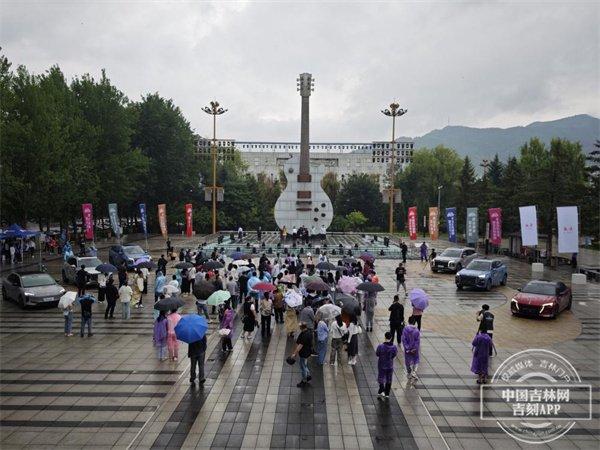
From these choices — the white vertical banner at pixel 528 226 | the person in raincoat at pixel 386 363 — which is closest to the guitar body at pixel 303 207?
the white vertical banner at pixel 528 226

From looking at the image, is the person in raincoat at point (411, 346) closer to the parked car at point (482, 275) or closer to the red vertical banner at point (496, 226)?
the parked car at point (482, 275)

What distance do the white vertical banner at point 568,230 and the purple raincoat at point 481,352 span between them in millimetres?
17113

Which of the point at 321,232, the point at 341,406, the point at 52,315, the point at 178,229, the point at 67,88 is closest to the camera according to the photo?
the point at 341,406

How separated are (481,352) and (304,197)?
1746 inches

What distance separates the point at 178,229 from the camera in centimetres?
6238

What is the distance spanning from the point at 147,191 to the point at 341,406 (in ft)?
166

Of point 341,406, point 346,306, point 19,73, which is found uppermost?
point 19,73

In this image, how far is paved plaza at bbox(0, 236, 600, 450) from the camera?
29.8ft

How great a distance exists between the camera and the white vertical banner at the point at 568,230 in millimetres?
25989

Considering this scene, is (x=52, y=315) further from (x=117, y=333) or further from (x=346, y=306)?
(x=346, y=306)

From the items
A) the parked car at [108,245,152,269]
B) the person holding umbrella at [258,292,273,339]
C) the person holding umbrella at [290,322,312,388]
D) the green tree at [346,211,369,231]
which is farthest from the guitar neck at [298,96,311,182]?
the person holding umbrella at [290,322,312,388]

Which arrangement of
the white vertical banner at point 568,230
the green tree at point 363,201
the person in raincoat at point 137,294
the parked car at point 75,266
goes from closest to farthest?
the person in raincoat at point 137,294 → the parked car at point 75,266 → the white vertical banner at point 568,230 → the green tree at point 363,201

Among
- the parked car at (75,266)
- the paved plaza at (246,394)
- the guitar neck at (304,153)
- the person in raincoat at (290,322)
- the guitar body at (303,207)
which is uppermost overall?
the guitar neck at (304,153)

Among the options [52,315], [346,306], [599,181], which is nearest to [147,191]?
[52,315]
